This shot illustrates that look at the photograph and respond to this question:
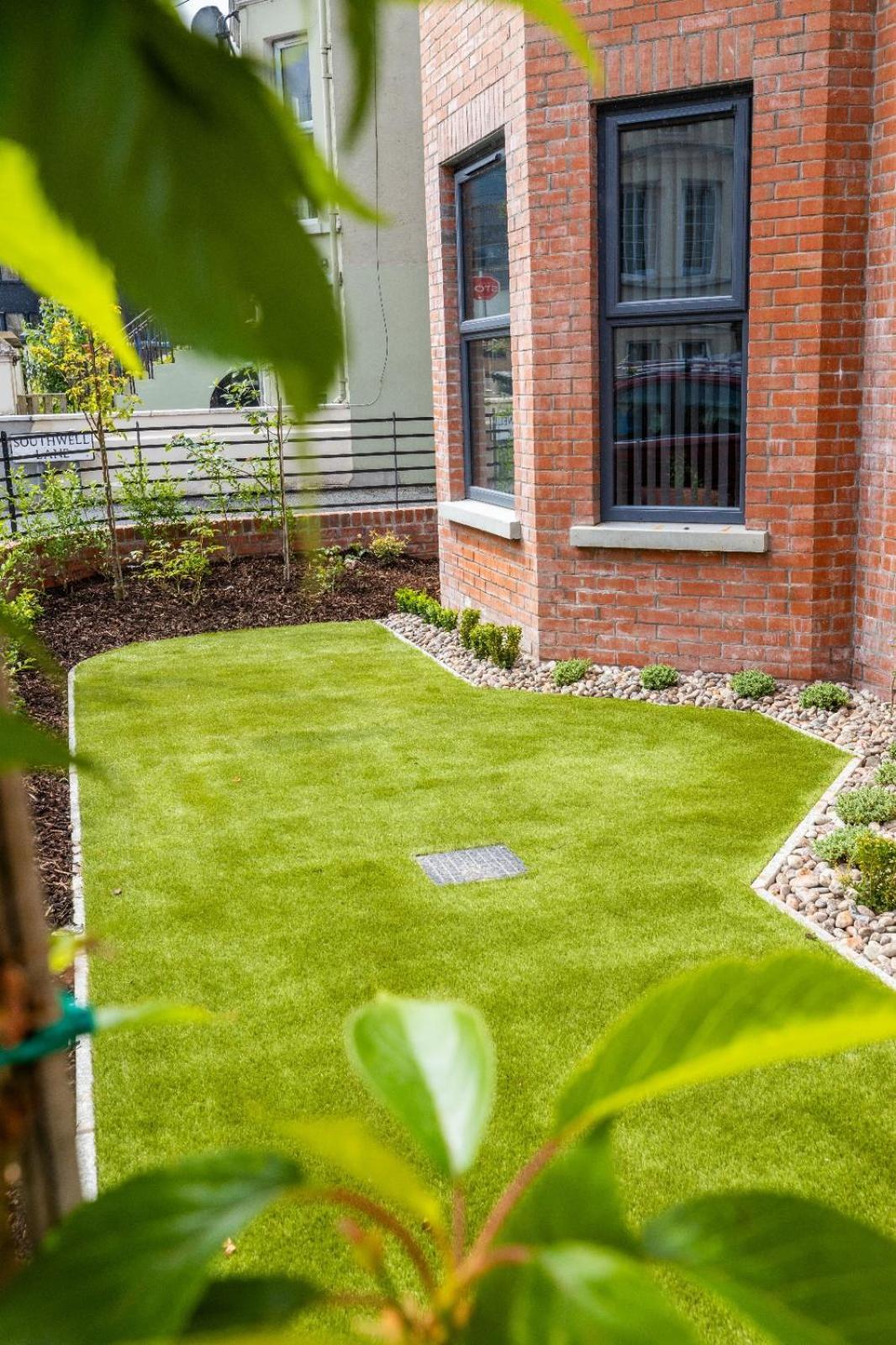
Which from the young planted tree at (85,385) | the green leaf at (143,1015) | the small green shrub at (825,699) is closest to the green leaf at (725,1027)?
the green leaf at (143,1015)

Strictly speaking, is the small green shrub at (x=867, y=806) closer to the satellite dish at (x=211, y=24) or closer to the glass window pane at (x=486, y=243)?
the glass window pane at (x=486, y=243)

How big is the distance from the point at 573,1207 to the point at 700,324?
265 inches

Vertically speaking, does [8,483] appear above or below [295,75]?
below

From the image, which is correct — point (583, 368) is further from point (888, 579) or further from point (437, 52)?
point (437, 52)

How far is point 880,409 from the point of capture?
241 inches

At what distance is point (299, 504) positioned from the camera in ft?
0.89

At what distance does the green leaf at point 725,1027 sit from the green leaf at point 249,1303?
0.09 meters

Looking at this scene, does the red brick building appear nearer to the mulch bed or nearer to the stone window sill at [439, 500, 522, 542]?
the stone window sill at [439, 500, 522, 542]

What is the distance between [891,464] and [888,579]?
0.59 meters

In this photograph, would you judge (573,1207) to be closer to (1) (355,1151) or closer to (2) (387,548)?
(1) (355,1151)

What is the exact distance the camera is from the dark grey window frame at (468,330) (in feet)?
25.1

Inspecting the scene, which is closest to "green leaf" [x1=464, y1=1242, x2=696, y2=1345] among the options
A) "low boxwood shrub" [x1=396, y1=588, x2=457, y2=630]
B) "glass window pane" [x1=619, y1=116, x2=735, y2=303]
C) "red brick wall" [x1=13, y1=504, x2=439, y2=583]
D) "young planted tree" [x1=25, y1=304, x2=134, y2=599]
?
"glass window pane" [x1=619, y1=116, x2=735, y2=303]

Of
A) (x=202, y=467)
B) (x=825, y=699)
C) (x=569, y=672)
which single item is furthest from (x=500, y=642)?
(x=202, y=467)

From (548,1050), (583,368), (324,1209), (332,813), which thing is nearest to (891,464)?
(583,368)
